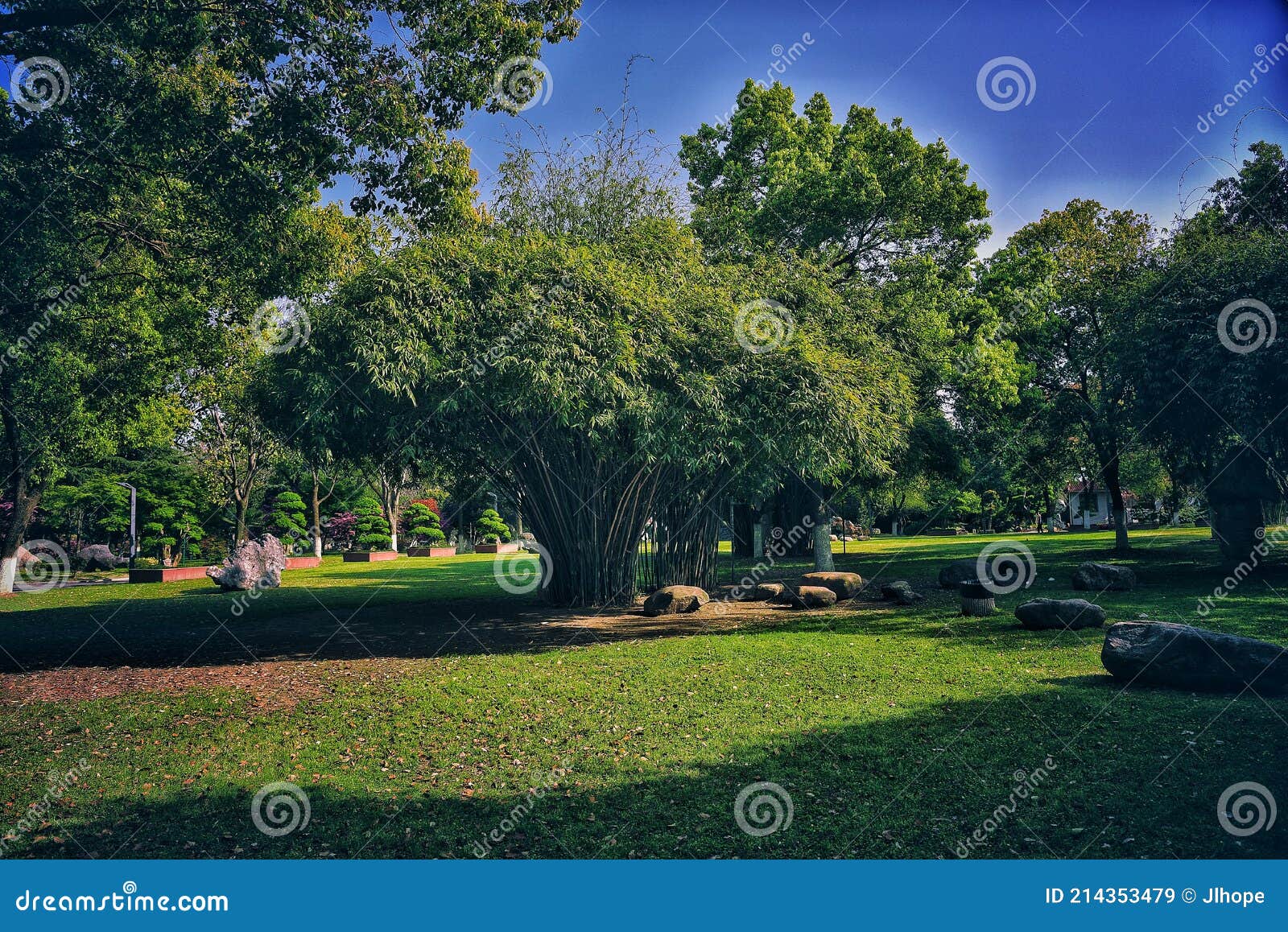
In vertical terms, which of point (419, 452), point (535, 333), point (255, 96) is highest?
point (255, 96)

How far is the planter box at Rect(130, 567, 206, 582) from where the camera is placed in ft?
79.0

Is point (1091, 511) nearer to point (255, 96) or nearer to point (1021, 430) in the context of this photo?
point (1021, 430)

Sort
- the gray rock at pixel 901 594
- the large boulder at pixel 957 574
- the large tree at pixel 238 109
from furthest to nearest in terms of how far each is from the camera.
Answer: the large boulder at pixel 957 574 < the gray rock at pixel 901 594 < the large tree at pixel 238 109

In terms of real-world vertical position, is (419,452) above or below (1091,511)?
above

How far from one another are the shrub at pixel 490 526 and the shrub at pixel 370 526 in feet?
20.3

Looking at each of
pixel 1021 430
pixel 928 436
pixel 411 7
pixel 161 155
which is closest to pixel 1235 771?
pixel 411 7

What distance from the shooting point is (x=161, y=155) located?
35.1ft

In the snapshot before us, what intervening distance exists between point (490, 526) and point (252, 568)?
79.1 ft

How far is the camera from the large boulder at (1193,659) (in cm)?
749

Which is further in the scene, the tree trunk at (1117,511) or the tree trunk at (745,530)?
the tree trunk at (745,530)

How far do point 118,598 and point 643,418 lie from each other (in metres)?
15.3

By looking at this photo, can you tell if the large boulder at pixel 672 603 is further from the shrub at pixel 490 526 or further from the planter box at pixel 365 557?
the shrub at pixel 490 526

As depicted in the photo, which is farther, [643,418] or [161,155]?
[643,418]

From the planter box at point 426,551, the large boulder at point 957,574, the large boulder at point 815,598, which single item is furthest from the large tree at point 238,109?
the planter box at point 426,551
